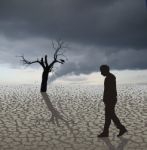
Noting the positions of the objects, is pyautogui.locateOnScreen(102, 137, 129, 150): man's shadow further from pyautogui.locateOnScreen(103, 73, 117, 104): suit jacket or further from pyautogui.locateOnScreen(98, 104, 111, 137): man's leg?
→ pyautogui.locateOnScreen(103, 73, 117, 104): suit jacket

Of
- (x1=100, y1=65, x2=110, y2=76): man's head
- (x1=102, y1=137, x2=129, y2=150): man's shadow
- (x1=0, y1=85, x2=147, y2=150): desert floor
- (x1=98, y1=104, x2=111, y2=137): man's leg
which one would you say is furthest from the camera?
(x1=98, y1=104, x2=111, y2=137): man's leg

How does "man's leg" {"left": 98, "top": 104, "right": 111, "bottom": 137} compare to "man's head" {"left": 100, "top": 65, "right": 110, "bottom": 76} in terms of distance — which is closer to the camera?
"man's head" {"left": 100, "top": 65, "right": 110, "bottom": 76}

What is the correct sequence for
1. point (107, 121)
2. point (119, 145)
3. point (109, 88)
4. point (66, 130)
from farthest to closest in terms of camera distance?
point (66, 130) < point (107, 121) < point (109, 88) < point (119, 145)

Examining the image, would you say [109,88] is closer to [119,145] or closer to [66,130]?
[119,145]

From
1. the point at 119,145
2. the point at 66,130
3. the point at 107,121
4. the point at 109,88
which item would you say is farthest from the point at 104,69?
the point at 66,130

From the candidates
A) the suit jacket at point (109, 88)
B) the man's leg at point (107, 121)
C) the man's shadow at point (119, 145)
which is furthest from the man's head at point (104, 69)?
the man's shadow at point (119, 145)

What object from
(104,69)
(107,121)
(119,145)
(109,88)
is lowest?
(119,145)

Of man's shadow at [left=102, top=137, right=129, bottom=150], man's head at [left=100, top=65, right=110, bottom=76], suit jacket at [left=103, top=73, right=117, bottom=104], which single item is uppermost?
man's head at [left=100, top=65, right=110, bottom=76]

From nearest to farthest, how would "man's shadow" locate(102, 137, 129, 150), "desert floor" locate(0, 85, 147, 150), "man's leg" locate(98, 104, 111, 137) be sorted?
"man's shadow" locate(102, 137, 129, 150) < "desert floor" locate(0, 85, 147, 150) < "man's leg" locate(98, 104, 111, 137)

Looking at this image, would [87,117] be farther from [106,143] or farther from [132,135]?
[106,143]

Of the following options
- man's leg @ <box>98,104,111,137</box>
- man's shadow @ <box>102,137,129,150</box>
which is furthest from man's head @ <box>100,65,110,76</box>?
man's shadow @ <box>102,137,129,150</box>

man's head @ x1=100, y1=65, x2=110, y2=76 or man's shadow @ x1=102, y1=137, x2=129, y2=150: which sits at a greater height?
man's head @ x1=100, y1=65, x2=110, y2=76

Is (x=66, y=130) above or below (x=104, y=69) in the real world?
below

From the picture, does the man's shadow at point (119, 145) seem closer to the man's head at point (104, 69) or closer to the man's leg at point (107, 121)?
the man's leg at point (107, 121)
